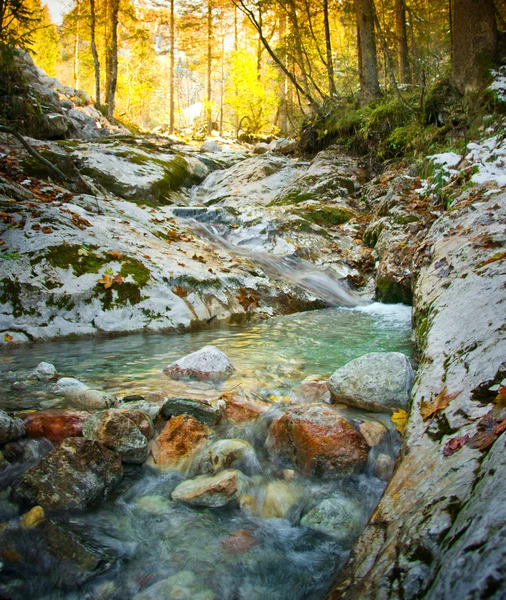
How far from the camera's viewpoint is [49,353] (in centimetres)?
411

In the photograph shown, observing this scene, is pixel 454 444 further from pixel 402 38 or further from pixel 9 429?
pixel 402 38

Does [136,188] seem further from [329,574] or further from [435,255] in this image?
[329,574]

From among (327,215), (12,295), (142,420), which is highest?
(327,215)

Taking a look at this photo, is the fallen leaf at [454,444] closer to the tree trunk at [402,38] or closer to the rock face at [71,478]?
the rock face at [71,478]

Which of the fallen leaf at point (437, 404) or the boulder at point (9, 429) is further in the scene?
the boulder at point (9, 429)

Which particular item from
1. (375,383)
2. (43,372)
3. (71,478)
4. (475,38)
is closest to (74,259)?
(43,372)

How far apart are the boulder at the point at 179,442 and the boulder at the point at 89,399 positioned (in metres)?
0.51

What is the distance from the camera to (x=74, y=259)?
Answer: 17.0 feet

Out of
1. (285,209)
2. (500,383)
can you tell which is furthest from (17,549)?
(285,209)

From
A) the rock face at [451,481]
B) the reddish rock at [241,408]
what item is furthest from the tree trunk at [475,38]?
the reddish rock at [241,408]

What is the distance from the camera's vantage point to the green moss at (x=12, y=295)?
4.50m

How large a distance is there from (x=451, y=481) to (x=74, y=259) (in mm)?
5016

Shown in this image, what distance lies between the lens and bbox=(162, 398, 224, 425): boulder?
106 inches

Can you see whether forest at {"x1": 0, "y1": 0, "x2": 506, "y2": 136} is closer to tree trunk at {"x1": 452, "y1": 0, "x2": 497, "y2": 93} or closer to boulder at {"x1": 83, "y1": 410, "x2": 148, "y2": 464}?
tree trunk at {"x1": 452, "y1": 0, "x2": 497, "y2": 93}
